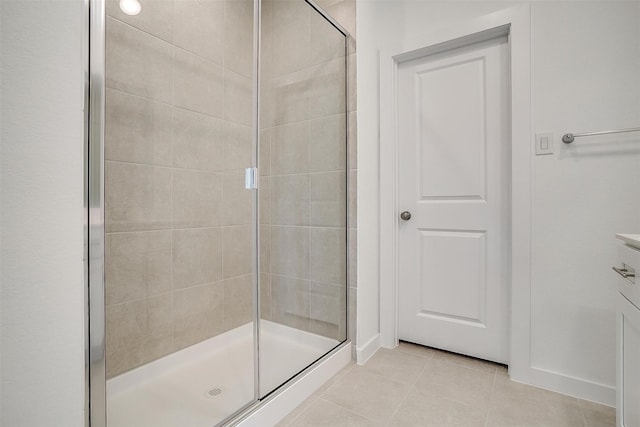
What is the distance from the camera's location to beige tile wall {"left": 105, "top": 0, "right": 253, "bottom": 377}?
152 centimetres

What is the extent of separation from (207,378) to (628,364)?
1.71m

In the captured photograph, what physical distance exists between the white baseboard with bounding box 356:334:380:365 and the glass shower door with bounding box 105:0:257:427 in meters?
0.62

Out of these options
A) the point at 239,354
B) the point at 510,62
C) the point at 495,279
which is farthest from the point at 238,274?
the point at 510,62

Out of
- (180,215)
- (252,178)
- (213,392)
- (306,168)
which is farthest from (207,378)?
(306,168)

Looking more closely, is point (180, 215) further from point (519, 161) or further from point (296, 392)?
point (519, 161)

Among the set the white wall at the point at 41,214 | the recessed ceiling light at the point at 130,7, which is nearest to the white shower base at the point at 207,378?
the white wall at the point at 41,214

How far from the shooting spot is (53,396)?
704mm

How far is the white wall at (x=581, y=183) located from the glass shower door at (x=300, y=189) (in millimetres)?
1012

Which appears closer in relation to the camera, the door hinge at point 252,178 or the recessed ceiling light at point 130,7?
the recessed ceiling light at point 130,7

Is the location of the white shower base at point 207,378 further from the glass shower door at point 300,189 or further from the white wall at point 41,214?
the white wall at point 41,214

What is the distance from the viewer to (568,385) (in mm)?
1551

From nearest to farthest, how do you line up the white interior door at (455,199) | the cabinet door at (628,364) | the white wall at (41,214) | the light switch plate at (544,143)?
1. the white wall at (41,214)
2. the cabinet door at (628,364)
3. the light switch plate at (544,143)
4. the white interior door at (455,199)

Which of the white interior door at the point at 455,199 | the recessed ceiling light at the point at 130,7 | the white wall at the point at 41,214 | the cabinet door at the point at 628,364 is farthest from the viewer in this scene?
the white interior door at the point at 455,199

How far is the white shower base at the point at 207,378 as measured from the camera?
4.25 ft
